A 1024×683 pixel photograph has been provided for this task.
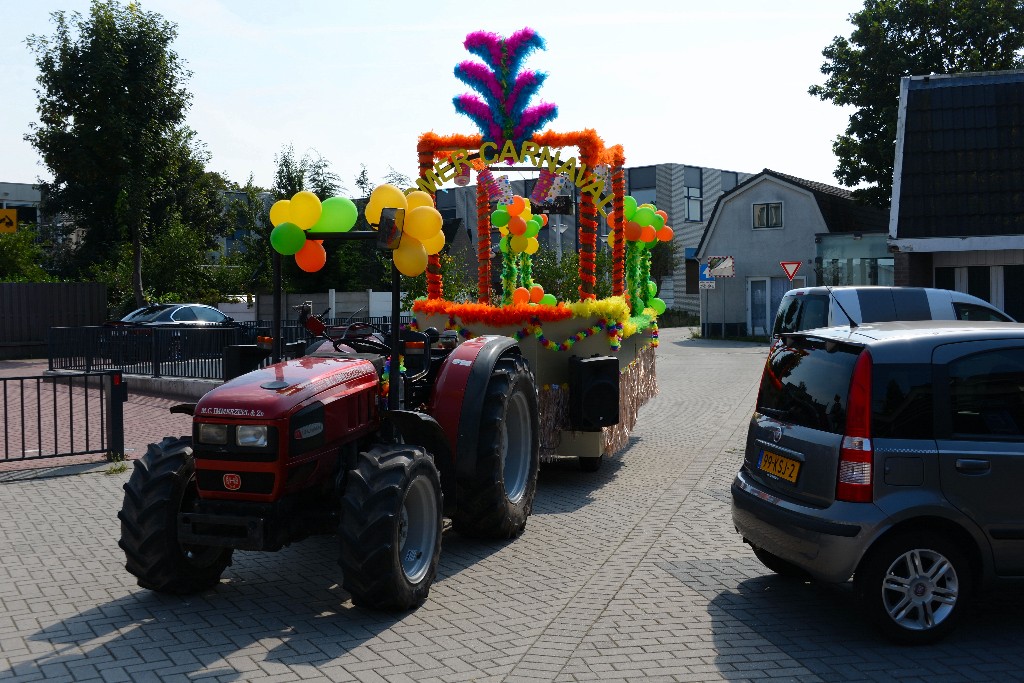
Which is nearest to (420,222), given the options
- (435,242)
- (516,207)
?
(435,242)

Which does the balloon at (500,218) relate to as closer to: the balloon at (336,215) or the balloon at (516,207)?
the balloon at (516,207)

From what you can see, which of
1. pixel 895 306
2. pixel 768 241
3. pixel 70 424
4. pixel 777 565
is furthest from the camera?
pixel 768 241

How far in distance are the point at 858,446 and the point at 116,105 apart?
85.7 ft

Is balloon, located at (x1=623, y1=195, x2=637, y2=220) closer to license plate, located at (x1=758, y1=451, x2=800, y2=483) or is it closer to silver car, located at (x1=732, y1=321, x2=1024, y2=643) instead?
license plate, located at (x1=758, y1=451, x2=800, y2=483)

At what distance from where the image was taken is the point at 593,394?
9664 mm

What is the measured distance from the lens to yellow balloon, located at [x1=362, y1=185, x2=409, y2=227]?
6.67m

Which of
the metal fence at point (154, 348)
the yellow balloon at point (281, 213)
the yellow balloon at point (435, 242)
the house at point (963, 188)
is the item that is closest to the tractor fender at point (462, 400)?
the yellow balloon at point (435, 242)

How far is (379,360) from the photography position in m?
7.03

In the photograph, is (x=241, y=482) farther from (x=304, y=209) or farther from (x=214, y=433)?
(x=304, y=209)

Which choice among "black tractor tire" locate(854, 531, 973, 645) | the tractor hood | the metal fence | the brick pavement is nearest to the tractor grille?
the tractor hood

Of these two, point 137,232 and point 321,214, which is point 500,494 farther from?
point 137,232

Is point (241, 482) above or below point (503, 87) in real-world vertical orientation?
below

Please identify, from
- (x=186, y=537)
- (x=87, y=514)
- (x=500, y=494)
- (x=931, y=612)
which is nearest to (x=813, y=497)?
(x=931, y=612)

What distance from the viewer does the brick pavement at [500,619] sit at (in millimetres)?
5125
